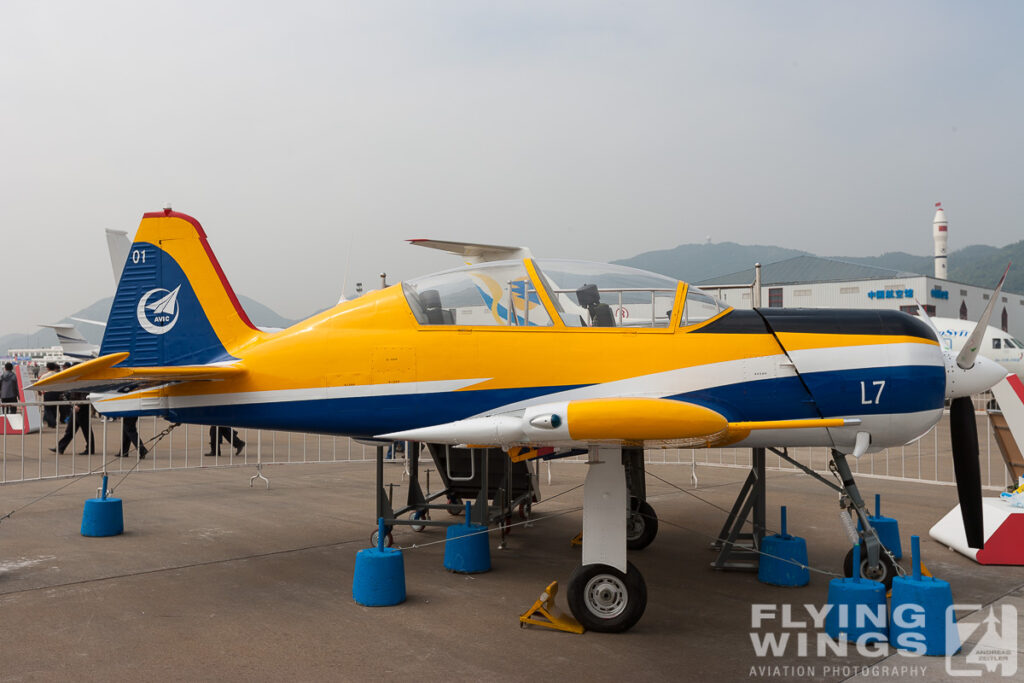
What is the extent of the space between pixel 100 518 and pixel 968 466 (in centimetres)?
774

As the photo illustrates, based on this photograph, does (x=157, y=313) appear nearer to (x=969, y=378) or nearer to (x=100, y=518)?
(x=100, y=518)

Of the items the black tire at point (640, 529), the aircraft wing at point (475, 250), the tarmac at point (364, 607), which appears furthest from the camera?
the aircraft wing at point (475, 250)

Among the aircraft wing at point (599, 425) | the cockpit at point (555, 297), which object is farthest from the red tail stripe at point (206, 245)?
the aircraft wing at point (599, 425)

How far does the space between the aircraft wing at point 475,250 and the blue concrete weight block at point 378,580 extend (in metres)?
9.59

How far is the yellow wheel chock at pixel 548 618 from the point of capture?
4.86 meters

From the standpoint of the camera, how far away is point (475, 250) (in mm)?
15773

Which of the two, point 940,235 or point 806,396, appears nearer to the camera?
point 806,396

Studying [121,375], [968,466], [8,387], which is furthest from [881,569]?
[8,387]

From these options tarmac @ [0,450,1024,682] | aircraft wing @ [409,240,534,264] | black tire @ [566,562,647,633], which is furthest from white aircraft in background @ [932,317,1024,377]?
black tire @ [566,562,647,633]

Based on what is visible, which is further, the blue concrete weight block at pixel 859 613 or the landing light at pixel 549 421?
the blue concrete weight block at pixel 859 613

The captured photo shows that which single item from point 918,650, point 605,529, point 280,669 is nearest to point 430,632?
point 280,669

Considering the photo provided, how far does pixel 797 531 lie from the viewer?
7918mm

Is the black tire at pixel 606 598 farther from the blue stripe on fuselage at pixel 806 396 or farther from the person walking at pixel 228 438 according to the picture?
the person walking at pixel 228 438

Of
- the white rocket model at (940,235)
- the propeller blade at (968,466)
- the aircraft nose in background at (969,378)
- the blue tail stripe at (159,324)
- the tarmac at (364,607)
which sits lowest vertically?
the tarmac at (364,607)
